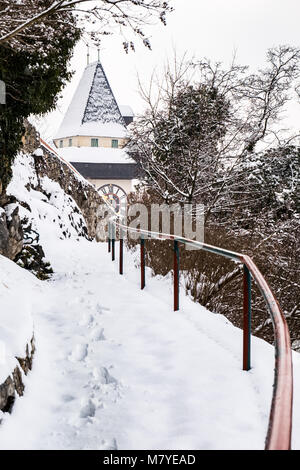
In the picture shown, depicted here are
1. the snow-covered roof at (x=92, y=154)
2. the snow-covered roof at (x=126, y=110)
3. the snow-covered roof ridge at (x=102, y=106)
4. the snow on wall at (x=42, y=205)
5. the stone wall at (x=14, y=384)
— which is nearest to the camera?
the stone wall at (x=14, y=384)

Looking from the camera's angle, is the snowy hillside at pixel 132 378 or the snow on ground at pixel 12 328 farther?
the snow on ground at pixel 12 328

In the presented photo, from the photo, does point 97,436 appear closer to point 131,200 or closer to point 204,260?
point 204,260

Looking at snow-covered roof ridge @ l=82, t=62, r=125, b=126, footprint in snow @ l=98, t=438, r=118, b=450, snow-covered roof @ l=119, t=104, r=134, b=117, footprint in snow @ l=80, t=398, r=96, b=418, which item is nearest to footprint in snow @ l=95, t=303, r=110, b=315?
footprint in snow @ l=80, t=398, r=96, b=418

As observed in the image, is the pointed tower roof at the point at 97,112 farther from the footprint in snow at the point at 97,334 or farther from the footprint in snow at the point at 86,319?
the footprint in snow at the point at 97,334

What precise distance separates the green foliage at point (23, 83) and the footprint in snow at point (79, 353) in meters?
4.72

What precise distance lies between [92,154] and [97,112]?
20.0ft

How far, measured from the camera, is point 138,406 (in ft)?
9.23

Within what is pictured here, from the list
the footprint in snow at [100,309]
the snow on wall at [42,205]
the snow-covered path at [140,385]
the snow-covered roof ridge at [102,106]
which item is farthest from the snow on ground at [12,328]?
the snow-covered roof ridge at [102,106]

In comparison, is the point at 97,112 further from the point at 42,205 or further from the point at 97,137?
the point at 42,205

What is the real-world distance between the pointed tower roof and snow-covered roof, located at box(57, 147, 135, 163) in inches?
79.9

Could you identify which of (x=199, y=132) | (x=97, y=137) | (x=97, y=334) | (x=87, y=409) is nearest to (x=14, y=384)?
(x=87, y=409)

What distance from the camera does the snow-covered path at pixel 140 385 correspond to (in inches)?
97.4

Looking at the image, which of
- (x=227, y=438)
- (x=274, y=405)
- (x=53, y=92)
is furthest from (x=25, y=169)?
(x=274, y=405)

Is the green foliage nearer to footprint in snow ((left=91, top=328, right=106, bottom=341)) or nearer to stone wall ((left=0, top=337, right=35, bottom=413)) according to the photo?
footprint in snow ((left=91, top=328, right=106, bottom=341))
